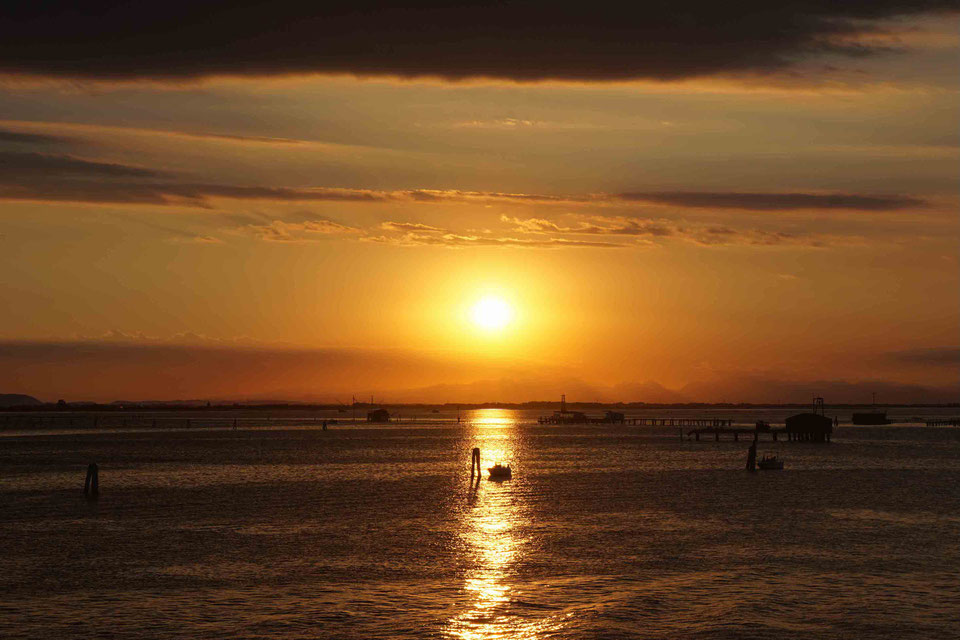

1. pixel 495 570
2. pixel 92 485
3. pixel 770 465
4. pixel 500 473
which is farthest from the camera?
pixel 770 465

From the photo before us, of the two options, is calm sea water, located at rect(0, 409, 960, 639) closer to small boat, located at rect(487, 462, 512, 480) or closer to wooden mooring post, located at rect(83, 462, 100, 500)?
wooden mooring post, located at rect(83, 462, 100, 500)

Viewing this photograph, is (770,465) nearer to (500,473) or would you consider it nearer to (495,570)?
(500,473)

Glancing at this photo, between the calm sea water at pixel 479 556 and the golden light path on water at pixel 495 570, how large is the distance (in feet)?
0.51

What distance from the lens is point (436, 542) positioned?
164ft

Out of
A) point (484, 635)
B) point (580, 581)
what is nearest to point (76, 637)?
point (484, 635)

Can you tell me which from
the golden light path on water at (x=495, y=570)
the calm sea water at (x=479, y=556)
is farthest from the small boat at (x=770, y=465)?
the golden light path on water at (x=495, y=570)

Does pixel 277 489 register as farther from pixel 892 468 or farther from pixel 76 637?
pixel 892 468

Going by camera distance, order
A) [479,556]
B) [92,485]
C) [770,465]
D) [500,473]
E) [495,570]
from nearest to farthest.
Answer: [495,570] < [479,556] < [92,485] < [500,473] < [770,465]

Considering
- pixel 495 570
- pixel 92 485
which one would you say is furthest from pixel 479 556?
pixel 92 485

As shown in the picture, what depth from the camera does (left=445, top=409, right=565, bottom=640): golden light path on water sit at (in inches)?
1265

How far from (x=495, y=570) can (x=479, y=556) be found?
3787 mm

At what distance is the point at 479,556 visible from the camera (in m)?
45.8

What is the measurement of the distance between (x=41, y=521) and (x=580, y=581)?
3378 cm

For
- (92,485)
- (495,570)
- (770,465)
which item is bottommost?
(495,570)
